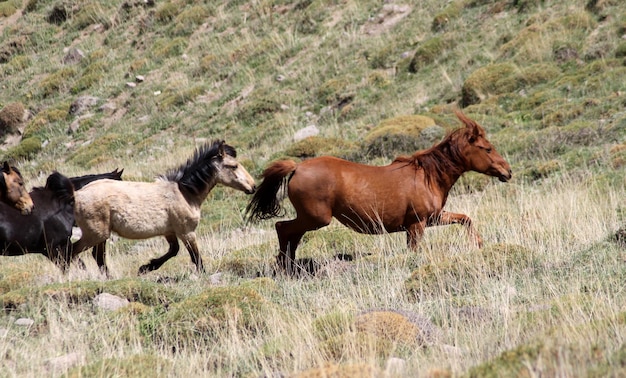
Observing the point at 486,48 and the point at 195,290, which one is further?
the point at 486,48

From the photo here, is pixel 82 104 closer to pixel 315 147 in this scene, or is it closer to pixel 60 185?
pixel 315 147

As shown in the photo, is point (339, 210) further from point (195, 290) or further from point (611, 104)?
point (611, 104)

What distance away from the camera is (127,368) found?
494cm

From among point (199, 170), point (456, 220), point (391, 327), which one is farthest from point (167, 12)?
point (391, 327)

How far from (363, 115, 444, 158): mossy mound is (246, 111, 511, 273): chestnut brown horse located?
8063 mm

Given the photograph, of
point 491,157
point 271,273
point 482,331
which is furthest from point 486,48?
point 482,331

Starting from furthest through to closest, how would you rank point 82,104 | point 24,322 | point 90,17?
point 90,17 < point 82,104 < point 24,322

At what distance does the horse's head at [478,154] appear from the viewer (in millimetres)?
9102

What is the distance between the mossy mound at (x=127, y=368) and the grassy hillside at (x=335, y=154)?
3 centimetres

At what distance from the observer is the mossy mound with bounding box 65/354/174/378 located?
479 cm

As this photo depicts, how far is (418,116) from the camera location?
1862 cm

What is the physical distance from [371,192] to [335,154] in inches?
357

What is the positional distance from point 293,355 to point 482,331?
131 centimetres

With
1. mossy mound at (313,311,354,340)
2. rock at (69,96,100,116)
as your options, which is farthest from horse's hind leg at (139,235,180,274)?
rock at (69,96,100,116)
